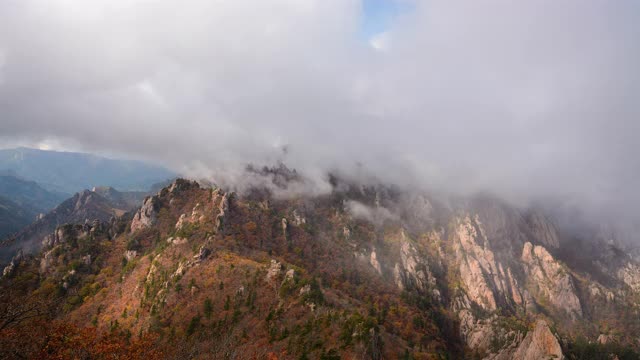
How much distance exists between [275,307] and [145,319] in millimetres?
66969

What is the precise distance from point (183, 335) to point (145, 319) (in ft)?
102

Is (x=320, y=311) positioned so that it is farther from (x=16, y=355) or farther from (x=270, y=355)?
(x=16, y=355)

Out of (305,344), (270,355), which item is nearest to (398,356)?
(305,344)

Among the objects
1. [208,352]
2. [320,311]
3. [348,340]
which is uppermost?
[320,311]

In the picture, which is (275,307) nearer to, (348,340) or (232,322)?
(232,322)

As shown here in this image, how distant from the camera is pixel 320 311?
17750 centimetres

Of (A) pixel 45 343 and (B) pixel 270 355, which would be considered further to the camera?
(B) pixel 270 355

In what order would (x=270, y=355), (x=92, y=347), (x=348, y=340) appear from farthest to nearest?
1. (x=348, y=340)
2. (x=270, y=355)
3. (x=92, y=347)

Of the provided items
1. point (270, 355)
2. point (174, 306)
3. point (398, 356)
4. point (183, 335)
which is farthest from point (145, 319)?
point (398, 356)

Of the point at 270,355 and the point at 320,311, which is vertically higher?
the point at 320,311

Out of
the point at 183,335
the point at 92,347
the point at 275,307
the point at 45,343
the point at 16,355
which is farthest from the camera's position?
the point at 275,307

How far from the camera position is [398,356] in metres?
155

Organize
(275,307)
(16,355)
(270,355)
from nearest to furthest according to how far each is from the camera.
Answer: (16,355)
(270,355)
(275,307)

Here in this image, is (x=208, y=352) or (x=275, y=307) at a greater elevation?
(x=275, y=307)
